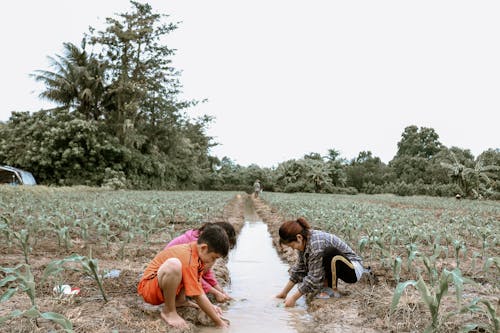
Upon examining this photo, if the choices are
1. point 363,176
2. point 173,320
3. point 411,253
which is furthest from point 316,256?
point 363,176

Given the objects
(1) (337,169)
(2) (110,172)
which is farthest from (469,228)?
(1) (337,169)

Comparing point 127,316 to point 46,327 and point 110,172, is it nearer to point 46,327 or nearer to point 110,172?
point 46,327

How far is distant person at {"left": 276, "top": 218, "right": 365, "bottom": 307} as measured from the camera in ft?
13.2

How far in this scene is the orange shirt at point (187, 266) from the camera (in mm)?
3207

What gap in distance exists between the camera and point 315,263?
4.14 m

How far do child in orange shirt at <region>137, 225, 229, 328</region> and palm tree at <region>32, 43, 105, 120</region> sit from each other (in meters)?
23.8

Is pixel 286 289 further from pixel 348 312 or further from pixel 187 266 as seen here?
pixel 187 266

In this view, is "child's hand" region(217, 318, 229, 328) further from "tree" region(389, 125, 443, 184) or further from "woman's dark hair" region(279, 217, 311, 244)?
"tree" region(389, 125, 443, 184)

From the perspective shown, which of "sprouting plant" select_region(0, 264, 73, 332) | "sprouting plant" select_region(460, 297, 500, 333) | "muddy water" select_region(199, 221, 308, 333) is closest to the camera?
"sprouting plant" select_region(0, 264, 73, 332)

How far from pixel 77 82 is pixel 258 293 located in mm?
23890

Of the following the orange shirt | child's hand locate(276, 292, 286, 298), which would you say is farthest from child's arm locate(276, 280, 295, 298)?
the orange shirt

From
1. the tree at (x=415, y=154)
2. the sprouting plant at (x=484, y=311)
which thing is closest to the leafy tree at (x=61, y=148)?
the sprouting plant at (x=484, y=311)

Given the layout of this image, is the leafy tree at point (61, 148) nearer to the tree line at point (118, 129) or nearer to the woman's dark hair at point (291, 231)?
the tree line at point (118, 129)

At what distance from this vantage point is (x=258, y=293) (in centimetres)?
493
